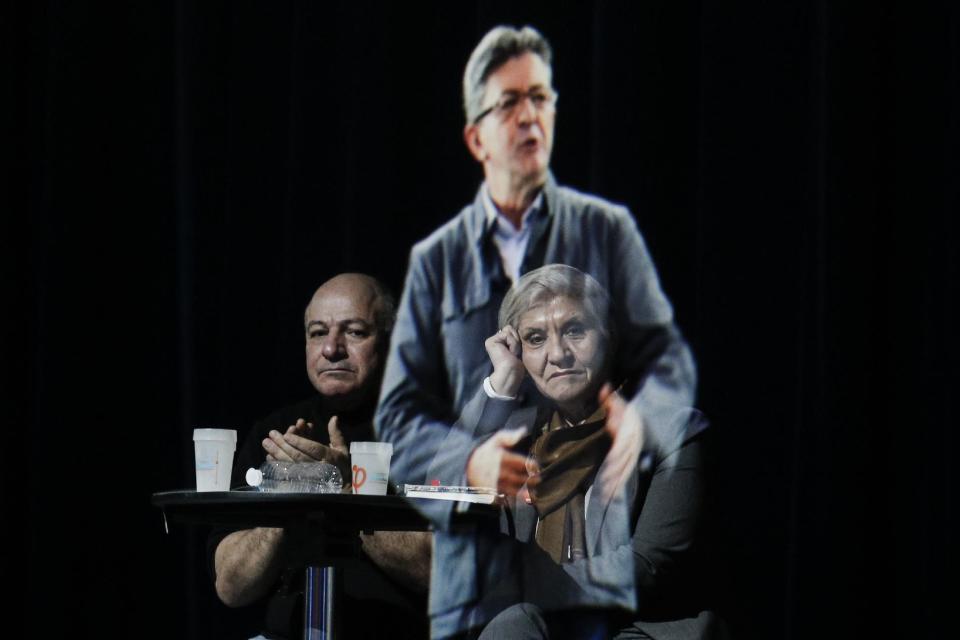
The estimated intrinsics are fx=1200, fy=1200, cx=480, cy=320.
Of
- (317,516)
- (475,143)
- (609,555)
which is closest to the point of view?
(317,516)

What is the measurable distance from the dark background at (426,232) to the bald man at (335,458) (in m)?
0.12

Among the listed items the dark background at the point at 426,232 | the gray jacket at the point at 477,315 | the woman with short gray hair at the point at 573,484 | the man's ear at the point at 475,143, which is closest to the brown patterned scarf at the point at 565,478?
the woman with short gray hair at the point at 573,484

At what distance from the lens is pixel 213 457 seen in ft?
6.88

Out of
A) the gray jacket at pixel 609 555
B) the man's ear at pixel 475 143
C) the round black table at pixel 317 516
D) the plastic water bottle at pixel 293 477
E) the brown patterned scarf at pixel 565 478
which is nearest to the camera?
the round black table at pixel 317 516

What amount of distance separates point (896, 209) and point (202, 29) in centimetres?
174

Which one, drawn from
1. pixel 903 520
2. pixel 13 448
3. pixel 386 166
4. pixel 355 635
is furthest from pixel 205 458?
pixel 903 520

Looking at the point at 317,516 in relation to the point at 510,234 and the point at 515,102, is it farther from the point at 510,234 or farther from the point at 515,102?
the point at 515,102

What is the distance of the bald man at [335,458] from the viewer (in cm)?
235

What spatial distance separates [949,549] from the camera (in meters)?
2.36

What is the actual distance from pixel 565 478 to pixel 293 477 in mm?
621

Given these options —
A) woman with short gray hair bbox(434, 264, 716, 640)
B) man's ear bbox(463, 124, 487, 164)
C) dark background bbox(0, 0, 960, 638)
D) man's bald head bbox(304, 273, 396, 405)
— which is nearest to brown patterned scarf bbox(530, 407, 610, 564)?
woman with short gray hair bbox(434, 264, 716, 640)

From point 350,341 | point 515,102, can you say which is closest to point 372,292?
point 350,341

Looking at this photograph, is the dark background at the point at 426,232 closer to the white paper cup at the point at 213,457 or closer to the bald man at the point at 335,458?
the bald man at the point at 335,458

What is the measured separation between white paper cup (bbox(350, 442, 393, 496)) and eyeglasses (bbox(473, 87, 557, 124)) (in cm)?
92
